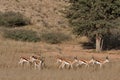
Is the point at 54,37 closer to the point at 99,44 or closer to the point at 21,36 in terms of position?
the point at 21,36

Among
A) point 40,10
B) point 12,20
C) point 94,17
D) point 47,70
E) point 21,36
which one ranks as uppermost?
point 94,17

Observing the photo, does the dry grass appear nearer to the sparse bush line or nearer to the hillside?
the sparse bush line

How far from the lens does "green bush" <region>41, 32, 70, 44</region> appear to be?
46.2 m

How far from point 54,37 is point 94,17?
7.07 m

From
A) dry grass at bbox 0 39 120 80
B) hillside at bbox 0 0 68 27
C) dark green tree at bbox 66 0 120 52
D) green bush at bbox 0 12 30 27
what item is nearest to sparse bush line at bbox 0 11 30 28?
green bush at bbox 0 12 30 27

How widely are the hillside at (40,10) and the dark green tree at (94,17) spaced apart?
44.6 feet

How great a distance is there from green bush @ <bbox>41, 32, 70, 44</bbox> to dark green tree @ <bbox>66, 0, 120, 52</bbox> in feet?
15.1

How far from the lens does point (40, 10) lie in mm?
64500

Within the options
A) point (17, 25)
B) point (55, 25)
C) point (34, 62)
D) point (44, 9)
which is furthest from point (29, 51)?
point (44, 9)

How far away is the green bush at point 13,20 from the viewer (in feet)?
172

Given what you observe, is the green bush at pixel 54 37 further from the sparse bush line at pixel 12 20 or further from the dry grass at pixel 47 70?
the sparse bush line at pixel 12 20

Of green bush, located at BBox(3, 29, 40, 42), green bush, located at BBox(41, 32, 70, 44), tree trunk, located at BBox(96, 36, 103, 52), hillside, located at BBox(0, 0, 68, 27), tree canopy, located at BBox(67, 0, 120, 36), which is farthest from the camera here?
hillside, located at BBox(0, 0, 68, 27)

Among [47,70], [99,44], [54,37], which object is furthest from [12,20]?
[47,70]

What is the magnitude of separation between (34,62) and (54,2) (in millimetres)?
44876
